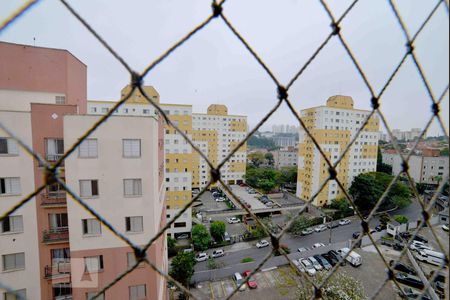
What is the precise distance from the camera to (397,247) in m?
7.61

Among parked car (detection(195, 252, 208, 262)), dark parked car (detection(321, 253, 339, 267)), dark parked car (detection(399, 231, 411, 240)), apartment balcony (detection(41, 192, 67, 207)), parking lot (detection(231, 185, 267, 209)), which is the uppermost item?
apartment balcony (detection(41, 192, 67, 207))

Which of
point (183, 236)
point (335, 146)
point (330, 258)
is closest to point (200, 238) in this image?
point (183, 236)

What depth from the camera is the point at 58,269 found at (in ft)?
9.89

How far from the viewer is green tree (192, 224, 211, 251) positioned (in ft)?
26.4

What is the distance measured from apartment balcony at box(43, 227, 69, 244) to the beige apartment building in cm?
1091

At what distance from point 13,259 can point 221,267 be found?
17.4ft

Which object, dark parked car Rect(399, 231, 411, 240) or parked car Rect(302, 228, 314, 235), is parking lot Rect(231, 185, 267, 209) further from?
dark parked car Rect(399, 231, 411, 240)

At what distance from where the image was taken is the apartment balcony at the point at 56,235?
290cm

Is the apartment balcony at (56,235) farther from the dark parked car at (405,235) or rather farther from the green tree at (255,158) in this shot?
the green tree at (255,158)

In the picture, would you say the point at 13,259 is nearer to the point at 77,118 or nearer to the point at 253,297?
the point at 77,118

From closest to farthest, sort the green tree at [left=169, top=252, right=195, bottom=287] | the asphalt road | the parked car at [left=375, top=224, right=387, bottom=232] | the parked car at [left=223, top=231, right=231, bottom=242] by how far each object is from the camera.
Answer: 1. the green tree at [left=169, top=252, right=195, bottom=287]
2. the asphalt road
3. the parked car at [left=223, top=231, right=231, bottom=242]
4. the parked car at [left=375, top=224, right=387, bottom=232]

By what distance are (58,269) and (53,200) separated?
3.30 ft

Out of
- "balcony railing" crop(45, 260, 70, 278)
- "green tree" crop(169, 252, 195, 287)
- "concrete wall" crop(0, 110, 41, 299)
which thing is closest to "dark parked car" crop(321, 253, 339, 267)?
"green tree" crop(169, 252, 195, 287)

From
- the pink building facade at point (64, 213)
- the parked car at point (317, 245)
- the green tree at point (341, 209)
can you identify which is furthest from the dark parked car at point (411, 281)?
the pink building facade at point (64, 213)
